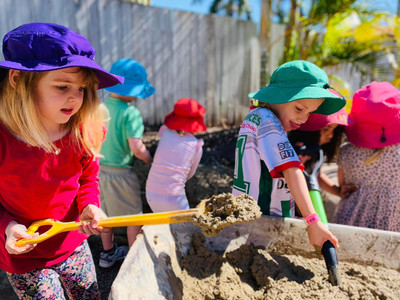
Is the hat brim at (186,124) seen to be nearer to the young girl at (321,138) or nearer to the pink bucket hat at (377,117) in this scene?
the young girl at (321,138)

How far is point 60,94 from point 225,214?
0.82m

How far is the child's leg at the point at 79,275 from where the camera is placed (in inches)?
60.9

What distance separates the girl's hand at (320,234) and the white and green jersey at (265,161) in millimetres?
266

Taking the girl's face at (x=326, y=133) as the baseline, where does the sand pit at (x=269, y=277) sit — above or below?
below

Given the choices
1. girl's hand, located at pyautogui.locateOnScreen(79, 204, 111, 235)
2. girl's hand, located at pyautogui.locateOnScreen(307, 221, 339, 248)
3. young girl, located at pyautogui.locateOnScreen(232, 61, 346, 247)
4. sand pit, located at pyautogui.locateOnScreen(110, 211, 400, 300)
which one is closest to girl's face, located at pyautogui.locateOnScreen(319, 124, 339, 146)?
young girl, located at pyautogui.locateOnScreen(232, 61, 346, 247)

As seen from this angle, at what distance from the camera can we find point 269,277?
5.26ft

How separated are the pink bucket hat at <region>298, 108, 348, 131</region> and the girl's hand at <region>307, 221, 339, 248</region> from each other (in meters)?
0.84

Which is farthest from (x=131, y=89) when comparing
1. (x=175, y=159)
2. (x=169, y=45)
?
(x=169, y=45)

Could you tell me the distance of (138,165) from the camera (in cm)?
386

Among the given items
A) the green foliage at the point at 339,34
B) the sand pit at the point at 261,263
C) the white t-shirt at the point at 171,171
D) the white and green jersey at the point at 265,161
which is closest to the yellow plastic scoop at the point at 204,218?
Result: the sand pit at the point at 261,263

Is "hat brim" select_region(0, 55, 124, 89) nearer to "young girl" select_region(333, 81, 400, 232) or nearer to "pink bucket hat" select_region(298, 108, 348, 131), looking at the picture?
"pink bucket hat" select_region(298, 108, 348, 131)

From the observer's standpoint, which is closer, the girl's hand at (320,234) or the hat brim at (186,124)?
the girl's hand at (320,234)

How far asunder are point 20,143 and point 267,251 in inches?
51.4

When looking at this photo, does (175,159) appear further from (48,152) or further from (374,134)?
(374,134)
